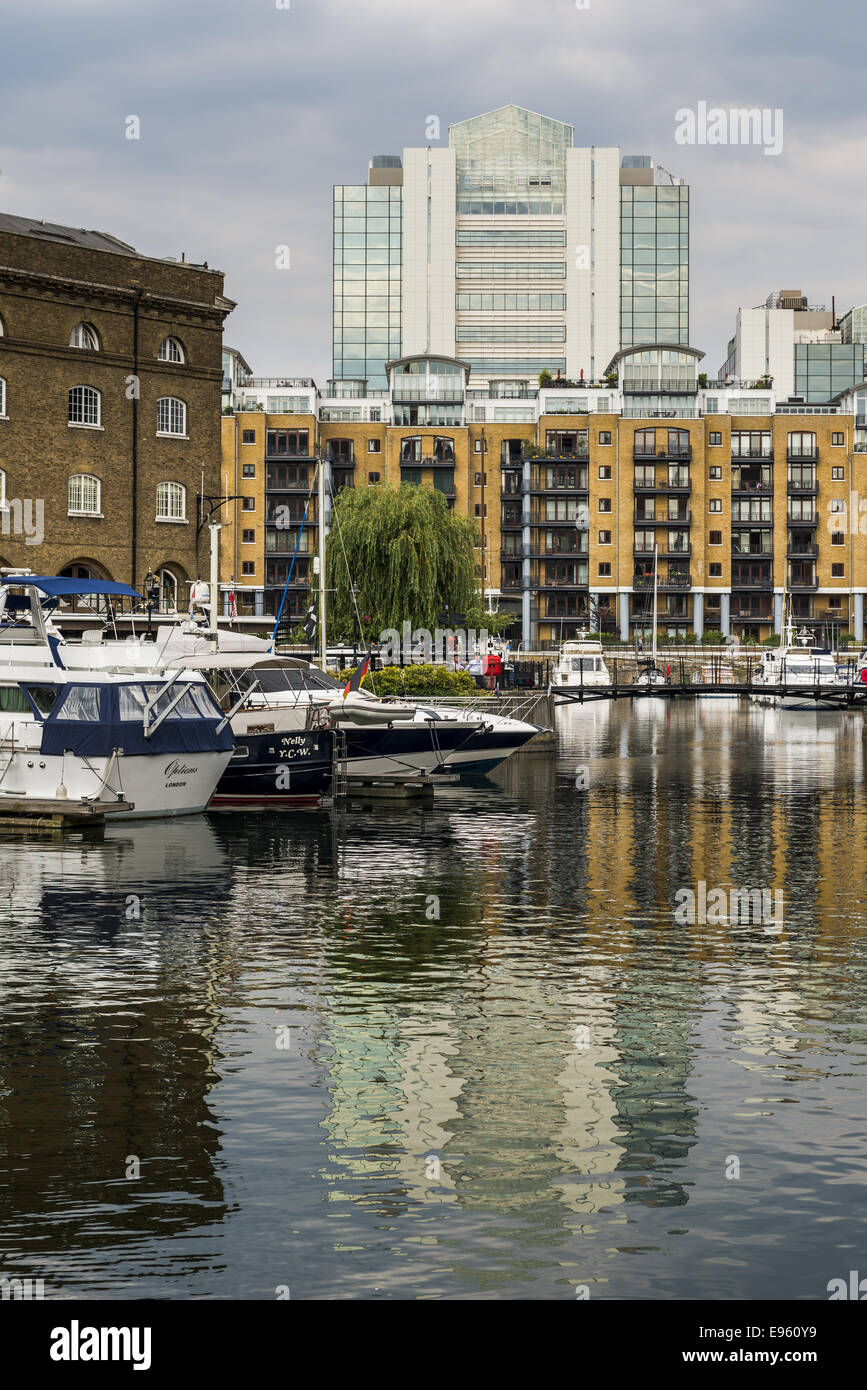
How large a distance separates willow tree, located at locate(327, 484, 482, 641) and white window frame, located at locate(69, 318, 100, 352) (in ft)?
52.5

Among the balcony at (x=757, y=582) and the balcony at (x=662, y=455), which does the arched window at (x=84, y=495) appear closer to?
the balcony at (x=662, y=455)

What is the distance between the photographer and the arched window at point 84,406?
2338 inches

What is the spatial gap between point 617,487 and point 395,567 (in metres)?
62.6

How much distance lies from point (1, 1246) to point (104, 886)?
15.7m

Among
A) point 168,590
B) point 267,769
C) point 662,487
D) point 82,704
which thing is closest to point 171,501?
point 168,590

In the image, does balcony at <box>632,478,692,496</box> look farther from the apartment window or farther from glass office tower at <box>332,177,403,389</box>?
glass office tower at <box>332,177,403,389</box>

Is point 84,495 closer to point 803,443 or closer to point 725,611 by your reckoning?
point 725,611

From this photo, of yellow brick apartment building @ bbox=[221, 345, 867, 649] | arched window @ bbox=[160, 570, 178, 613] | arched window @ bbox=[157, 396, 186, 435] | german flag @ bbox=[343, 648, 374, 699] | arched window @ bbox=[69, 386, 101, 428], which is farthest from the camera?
yellow brick apartment building @ bbox=[221, 345, 867, 649]

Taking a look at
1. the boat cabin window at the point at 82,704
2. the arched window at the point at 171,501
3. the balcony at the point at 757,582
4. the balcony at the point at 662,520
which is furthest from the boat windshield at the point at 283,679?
the balcony at the point at 757,582

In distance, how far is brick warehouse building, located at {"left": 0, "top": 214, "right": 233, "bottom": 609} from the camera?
57312 mm

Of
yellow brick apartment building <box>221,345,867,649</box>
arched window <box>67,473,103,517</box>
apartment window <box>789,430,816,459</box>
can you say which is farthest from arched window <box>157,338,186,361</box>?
apartment window <box>789,430,816,459</box>

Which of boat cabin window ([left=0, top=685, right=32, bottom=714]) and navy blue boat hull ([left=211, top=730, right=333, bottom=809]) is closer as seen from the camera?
boat cabin window ([left=0, top=685, right=32, bottom=714])

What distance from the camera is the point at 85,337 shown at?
59.5m
